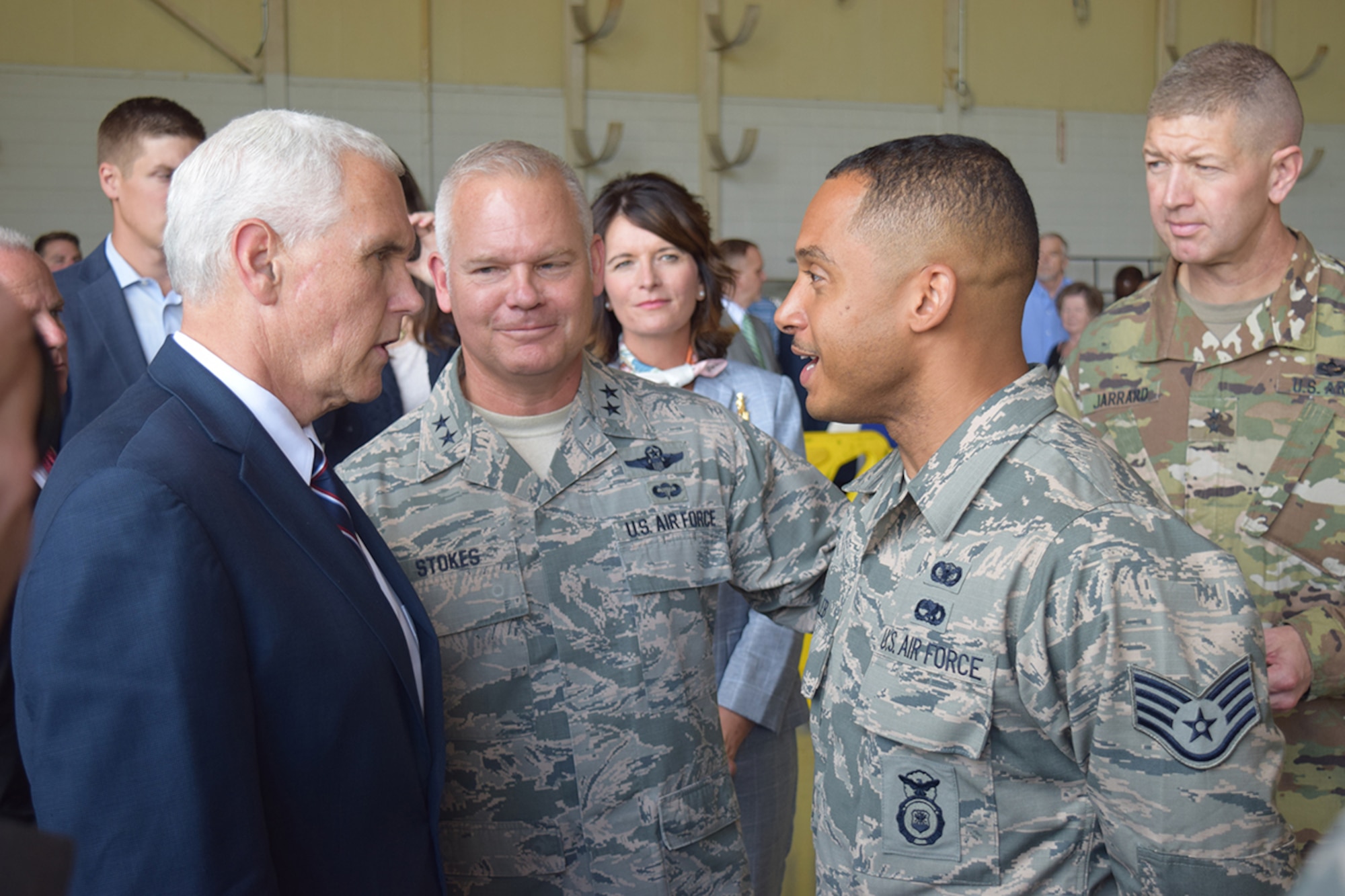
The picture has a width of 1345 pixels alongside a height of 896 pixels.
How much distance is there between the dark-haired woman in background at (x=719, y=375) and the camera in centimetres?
234

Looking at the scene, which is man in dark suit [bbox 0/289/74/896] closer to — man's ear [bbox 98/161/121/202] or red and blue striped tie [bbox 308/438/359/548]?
red and blue striped tie [bbox 308/438/359/548]

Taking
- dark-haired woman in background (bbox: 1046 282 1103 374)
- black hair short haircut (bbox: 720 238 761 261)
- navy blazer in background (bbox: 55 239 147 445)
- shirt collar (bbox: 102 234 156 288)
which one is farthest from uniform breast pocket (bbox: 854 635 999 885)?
dark-haired woman in background (bbox: 1046 282 1103 374)

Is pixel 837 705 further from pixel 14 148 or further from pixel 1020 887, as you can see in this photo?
pixel 14 148

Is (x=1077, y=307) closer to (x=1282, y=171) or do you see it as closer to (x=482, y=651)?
(x=1282, y=171)

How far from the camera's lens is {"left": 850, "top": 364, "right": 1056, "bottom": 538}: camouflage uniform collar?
135cm

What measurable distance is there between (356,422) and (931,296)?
6.12 ft

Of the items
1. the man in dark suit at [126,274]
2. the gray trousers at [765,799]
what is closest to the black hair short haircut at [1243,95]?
the gray trousers at [765,799]

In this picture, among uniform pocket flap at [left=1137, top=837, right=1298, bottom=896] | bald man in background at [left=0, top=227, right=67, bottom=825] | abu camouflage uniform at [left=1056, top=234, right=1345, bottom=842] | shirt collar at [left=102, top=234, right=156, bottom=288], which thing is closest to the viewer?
uniform pocket flap at [left=1137, top=837, right=1298, bottom=896]

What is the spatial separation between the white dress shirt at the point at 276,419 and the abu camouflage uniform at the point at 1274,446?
1.50 m

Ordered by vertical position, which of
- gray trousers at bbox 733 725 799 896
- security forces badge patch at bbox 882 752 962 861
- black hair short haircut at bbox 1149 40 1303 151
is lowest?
gray trousers at bbox 733 725 799 896

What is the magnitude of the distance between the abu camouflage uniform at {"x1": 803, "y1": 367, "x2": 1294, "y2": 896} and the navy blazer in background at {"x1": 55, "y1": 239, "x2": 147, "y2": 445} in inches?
87.3

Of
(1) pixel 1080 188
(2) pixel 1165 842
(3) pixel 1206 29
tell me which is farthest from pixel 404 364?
(3) pixel 1206 29

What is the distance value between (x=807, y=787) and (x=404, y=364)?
82.5 inches

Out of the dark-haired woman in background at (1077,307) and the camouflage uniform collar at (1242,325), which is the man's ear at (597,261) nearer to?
the camouflage uniform collar at (1242,325)
